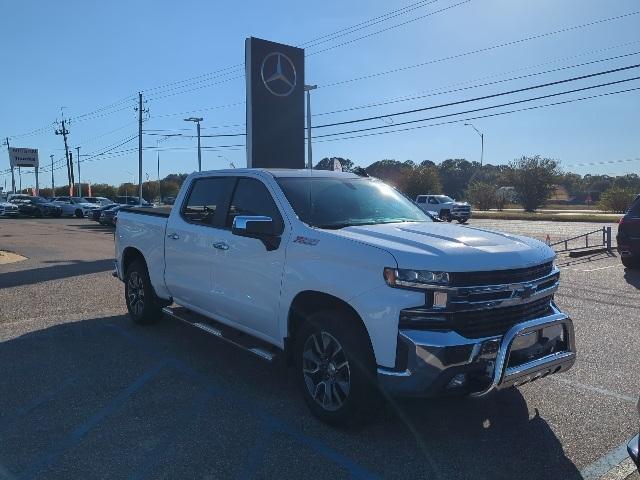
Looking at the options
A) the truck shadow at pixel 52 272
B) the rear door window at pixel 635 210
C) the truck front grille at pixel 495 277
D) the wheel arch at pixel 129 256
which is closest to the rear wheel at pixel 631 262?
the rear door window at pixel 635 210

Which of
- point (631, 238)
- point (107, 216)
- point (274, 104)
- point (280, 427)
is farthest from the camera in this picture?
point (107, 216)

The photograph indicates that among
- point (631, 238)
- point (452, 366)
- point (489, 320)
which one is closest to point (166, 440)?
point (452, 366)

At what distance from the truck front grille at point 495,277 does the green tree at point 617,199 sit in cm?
5275

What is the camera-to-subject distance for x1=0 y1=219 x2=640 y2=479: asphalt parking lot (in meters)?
3.67

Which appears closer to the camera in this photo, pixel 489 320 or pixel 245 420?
pixel 489 320

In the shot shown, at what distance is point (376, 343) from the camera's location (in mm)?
3799

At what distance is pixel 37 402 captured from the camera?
4.74m

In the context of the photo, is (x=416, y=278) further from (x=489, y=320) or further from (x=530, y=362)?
(x=530, y=362)

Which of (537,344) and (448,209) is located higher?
(537,344)

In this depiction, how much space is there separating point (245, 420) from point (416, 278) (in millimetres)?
1774

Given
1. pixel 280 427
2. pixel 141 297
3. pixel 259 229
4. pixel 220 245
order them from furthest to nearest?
pixel 141 297 → pixel 220 245 → pixel 259 229 → pixel 280 427

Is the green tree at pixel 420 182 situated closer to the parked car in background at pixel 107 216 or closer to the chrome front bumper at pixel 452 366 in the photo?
the parked car in background at pixel 107 216

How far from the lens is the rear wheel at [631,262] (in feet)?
40.3

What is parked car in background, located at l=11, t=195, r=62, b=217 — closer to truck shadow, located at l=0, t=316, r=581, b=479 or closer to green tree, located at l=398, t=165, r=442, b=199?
green tree, located at l=398, t=165, r=442, b=199
